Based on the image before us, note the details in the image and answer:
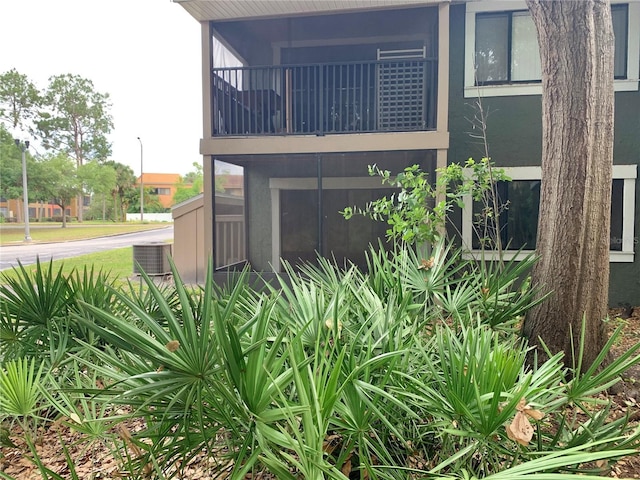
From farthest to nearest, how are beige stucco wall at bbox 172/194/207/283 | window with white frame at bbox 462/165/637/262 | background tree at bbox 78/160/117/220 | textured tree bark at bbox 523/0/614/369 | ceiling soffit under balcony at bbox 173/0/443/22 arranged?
background tree at bbox 78/160/117/220 < beige stucco wall at bbox 172/194/207/283 < window with white frame at bbox 462/165/637/262 < ceiling soffit under balcony at bbox 173/0/443/22 < textured tree bark at bbox 523/0/614/369

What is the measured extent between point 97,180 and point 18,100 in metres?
2.15

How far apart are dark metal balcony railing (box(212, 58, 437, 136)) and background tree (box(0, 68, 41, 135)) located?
4060mm

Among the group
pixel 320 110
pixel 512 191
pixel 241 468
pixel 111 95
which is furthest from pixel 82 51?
pixel 241 468

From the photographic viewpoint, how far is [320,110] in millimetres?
6969

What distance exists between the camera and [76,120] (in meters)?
9.62

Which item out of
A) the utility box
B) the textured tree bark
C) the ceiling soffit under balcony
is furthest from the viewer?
the utility box

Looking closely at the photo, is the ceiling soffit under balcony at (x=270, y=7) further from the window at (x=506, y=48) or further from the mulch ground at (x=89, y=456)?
the mulch ground at (x=89, y=456)

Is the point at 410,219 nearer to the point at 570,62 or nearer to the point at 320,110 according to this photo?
the point at 570,62

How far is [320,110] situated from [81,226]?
5.86 m

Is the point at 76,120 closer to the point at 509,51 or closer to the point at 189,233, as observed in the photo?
the point at 189,233

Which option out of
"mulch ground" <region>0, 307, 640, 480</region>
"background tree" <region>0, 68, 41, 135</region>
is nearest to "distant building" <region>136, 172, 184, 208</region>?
"background tree" <region>0, 68, 41, 135</region>

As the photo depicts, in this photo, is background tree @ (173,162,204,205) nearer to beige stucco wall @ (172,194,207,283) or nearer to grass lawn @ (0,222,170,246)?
grass lawn @ (0,222,170,246)

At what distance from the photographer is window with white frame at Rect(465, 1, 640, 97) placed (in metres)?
6.52

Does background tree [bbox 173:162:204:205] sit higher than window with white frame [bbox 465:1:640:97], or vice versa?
window with white frame [bbox 465:1:640:97]
